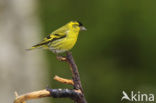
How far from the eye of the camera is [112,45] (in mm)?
6000

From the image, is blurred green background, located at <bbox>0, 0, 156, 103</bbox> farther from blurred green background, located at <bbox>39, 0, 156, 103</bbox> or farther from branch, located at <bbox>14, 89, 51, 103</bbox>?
branch, located at <bbox>14, 89, 51, 103</bbox>

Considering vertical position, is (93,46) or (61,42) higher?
(61,42)

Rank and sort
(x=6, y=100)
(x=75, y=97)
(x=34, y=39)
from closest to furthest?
(x=75, y=97) < (x=6, y=100) < (x=34, y=39)

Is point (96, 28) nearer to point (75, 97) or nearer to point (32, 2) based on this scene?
point (32, 2)

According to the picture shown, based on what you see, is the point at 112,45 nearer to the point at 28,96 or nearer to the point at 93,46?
the point at 93,46

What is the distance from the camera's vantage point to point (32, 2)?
5945mm

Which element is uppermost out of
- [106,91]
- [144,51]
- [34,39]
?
[34,39]

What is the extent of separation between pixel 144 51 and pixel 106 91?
0.82 meters

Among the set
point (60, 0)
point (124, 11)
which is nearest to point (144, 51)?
point (124, 11)

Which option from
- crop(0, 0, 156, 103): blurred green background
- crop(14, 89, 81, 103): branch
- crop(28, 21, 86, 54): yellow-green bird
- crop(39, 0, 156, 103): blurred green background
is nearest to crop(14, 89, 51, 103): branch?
crop(14, 89, 81, 103): branch

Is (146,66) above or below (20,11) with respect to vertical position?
below

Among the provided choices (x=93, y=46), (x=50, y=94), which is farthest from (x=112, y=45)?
(x=50, y=94)

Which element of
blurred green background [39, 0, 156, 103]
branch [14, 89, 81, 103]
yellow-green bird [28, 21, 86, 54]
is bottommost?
blurred green background [39, 0, 156, 103]

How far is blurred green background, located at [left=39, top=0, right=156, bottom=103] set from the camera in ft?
19.1
